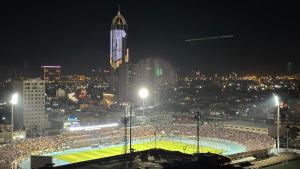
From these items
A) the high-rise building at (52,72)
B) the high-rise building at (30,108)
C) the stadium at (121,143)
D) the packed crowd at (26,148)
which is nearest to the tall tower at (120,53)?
the high-rise building at (30,108)

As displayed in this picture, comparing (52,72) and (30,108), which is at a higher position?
(52,72)

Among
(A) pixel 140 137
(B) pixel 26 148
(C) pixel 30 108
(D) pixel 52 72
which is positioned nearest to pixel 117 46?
(C) pixel 30 108

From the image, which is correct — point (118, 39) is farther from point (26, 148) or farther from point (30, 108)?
point (26, 148)

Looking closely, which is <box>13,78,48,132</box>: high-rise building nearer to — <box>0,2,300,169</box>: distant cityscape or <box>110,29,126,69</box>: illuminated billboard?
<box>0,2,300,169</box>: distant cityscape

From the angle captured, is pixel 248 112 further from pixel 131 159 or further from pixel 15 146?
pixel 131 159

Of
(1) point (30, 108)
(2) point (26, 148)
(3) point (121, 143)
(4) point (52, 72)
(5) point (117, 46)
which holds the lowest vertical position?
(3) point (121, 143)
